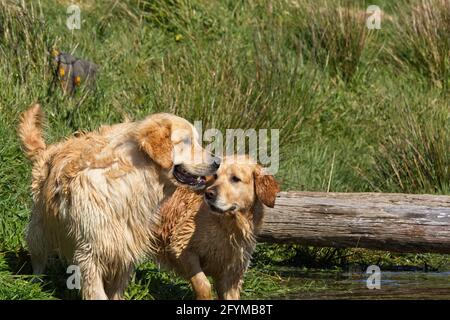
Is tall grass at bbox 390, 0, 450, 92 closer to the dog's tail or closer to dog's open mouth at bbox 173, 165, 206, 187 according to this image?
the dog's tail

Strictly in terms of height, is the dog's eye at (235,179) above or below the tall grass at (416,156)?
above

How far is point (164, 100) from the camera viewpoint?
12398 millimetres

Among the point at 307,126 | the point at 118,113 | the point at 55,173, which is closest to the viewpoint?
the point at 55,173

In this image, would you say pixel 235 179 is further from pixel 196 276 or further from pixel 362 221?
pixel 362 221

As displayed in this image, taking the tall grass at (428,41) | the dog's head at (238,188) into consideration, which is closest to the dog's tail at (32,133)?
the dog's head at (238,188)

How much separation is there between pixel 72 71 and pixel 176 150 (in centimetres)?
504

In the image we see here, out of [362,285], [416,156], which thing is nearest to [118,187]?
[362,285]

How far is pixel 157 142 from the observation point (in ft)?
25.3

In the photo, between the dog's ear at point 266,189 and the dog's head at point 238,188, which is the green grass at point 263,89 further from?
the dog's ear at point 266,189

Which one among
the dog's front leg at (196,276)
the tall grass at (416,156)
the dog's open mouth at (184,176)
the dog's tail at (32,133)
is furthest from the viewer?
the tall grass at (416,156)

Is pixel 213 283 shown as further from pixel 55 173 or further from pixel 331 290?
pixel 55 173

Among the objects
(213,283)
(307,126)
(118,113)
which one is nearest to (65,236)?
(213,283)

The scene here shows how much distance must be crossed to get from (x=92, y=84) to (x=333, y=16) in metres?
4.62

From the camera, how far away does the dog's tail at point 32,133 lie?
28.8 ft
